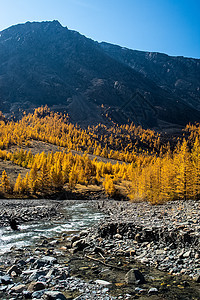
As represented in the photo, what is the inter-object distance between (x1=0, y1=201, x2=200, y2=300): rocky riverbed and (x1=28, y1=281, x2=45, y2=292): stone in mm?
45

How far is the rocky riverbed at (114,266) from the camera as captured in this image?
10.9 m

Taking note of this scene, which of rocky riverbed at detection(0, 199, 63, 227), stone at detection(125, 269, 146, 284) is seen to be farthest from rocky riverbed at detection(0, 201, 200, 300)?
rocky riverbed at detection(0, 199, 63, 227)

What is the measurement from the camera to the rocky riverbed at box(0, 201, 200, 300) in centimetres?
1091

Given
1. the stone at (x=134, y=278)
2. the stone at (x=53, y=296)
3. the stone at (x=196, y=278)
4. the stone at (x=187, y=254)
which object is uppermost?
the stone at (x=187, y=254)

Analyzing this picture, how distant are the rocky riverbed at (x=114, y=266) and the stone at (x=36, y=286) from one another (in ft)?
0.15

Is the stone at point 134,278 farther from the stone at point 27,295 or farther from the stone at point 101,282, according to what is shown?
the stone at point 27,295

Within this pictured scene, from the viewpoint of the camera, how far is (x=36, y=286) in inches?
433

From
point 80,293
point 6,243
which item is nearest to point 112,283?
point 80,293

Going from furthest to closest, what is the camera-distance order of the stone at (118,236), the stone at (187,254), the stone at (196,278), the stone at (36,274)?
the stone at (118,236), the stone at (187,254), the stone at (36,274), the stone at (196,278)

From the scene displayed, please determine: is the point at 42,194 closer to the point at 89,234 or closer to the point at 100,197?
the point at 100,197

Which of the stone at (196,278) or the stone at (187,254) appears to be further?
the stone at (187,254)

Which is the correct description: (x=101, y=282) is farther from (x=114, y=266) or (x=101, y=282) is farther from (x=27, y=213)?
(x=27, y=213)

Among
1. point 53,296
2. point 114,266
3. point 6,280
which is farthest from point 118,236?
point 53,296

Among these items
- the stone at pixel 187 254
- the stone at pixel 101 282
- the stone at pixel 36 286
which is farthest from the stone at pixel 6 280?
the stone at pixel 187 254
